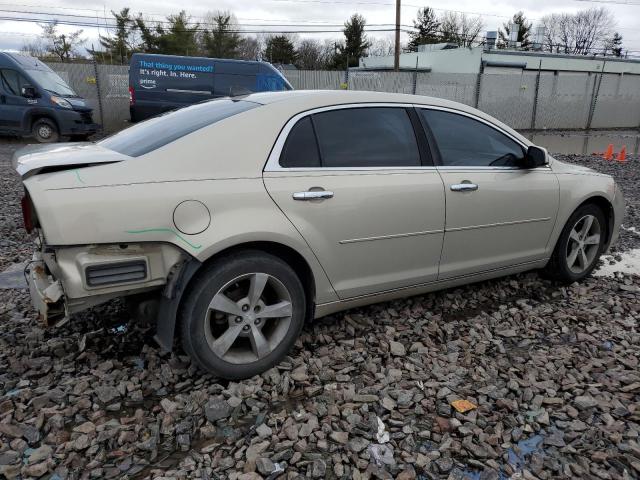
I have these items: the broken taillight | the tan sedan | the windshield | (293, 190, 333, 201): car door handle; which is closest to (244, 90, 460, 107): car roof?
the tan sedan

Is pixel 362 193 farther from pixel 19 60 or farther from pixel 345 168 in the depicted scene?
pixel 19 60

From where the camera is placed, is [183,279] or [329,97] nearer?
[183,279]

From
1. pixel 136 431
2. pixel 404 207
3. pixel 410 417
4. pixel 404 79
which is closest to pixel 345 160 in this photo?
pixel 404 207

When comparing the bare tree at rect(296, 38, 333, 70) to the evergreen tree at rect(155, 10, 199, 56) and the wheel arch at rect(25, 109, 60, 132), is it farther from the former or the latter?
the wheel arch at rect(25, 109, 60, 132)

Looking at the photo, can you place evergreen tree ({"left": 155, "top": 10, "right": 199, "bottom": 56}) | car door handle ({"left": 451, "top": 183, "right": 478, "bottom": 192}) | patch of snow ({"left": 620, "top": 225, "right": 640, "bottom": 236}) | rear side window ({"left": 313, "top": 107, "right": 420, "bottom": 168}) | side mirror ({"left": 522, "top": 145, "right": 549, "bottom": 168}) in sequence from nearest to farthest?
rear side window ({"left": 313, "top": 107, "right": 420, "bottom": 168}), car door handle ({"left": 451, "top": 183, "right": 478, "bottom": 192}), side mirror ({"left": 522, "top": 145, "right": 549, "bottom": 168}), patch of snow ({"left": 620, "top": 225, "right": 640, "bottom": 236}), evergreen tree ({"left": 155, "top": 10, "right": 199, "bottom": 56})

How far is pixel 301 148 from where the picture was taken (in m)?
3.01

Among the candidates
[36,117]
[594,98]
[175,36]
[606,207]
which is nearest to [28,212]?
[606,207]

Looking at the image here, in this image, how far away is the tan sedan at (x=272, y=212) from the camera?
251cm

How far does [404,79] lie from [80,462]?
775 inches

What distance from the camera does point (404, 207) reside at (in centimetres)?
325

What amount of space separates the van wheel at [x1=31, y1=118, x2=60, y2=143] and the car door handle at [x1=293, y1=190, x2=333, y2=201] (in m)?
12.8

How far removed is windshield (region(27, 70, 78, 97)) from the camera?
13367 mm

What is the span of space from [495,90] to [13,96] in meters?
17.7

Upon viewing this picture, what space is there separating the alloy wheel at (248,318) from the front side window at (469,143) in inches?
59.4
